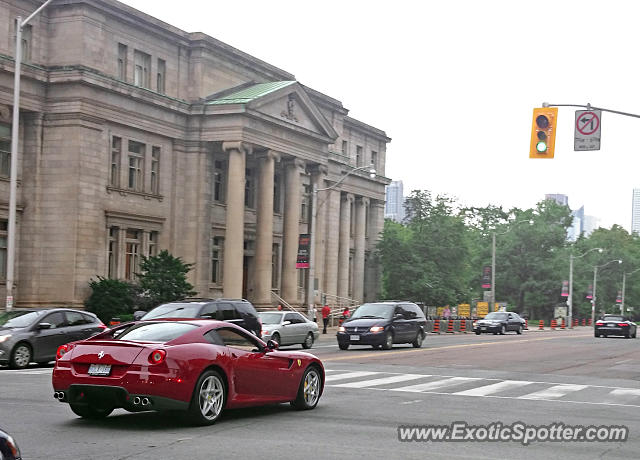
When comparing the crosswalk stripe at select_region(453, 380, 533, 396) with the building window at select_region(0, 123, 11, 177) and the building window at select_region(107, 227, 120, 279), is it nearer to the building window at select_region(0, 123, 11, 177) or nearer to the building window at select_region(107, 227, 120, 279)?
the building window at select_region(0, 123, 11, 177)

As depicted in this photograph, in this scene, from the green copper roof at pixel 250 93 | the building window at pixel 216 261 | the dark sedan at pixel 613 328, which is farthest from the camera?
the dark sedan at pixel 613 328

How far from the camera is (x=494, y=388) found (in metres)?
19.5

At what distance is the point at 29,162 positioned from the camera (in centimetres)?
4409

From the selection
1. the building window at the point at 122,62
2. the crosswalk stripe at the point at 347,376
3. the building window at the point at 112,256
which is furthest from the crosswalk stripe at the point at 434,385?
the building window at the point at 122,62

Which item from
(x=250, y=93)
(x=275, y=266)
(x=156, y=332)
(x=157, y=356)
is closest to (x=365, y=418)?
(x=156, y=332)

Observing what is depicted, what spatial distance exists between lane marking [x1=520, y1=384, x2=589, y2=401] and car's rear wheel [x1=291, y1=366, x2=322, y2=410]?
4.84 metres

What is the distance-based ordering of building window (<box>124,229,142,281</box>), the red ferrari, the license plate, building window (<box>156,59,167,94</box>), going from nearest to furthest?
1. the red ferrari
2. the license plate
3. building window (<box>124,229,142,281</box>)
4. building window (<box>156,59,167,94</box>)

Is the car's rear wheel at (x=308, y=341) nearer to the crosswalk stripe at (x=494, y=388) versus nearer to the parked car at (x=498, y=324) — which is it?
the crosswalk stripe at (x=494, y=388)

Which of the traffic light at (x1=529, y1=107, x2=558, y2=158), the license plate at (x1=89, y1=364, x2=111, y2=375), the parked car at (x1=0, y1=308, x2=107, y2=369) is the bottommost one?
the parked car at (x1=0, y1=308, x2=107, y2=369)

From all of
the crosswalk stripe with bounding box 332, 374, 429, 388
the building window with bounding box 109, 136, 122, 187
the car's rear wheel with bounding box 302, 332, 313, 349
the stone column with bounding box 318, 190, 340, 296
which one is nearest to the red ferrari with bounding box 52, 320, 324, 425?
the crosswalk stripe with bounding box 332, 374, 429, 388

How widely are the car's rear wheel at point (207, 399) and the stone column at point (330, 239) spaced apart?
178 ft

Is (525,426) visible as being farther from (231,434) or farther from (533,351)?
(533,351)

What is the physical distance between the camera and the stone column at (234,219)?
167ft

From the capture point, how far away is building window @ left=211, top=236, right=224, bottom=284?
54.4 m
